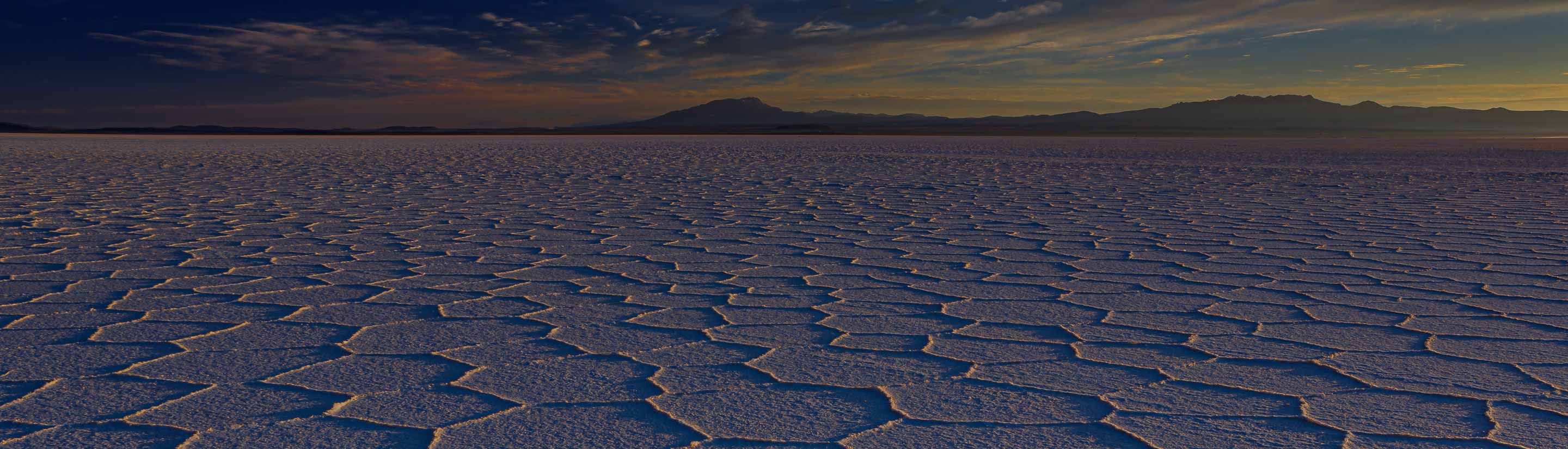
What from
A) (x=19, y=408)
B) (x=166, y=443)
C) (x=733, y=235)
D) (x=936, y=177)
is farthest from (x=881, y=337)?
(x=936, y=177)

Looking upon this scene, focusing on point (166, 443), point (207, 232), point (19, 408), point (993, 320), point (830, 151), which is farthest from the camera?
point (830, 151)

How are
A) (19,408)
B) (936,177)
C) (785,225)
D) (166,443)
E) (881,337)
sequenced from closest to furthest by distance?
(166,443), (19,408), (881,337), (785,225), (936,177)

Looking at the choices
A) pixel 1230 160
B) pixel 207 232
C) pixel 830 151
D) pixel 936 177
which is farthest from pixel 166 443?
pixel 830 151

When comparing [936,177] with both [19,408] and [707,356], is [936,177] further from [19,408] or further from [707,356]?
[19,408]

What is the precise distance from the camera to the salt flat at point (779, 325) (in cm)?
178

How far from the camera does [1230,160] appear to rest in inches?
554

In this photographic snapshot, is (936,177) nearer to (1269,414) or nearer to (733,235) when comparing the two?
(733,235)

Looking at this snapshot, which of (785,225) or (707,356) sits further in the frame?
(785,225)

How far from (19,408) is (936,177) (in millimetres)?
8244

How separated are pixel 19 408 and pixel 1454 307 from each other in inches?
119

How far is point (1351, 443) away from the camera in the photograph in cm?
169

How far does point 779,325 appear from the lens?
261cm

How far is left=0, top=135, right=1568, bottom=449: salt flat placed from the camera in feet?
5.85

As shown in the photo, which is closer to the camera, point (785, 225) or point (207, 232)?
point (207, 232)
